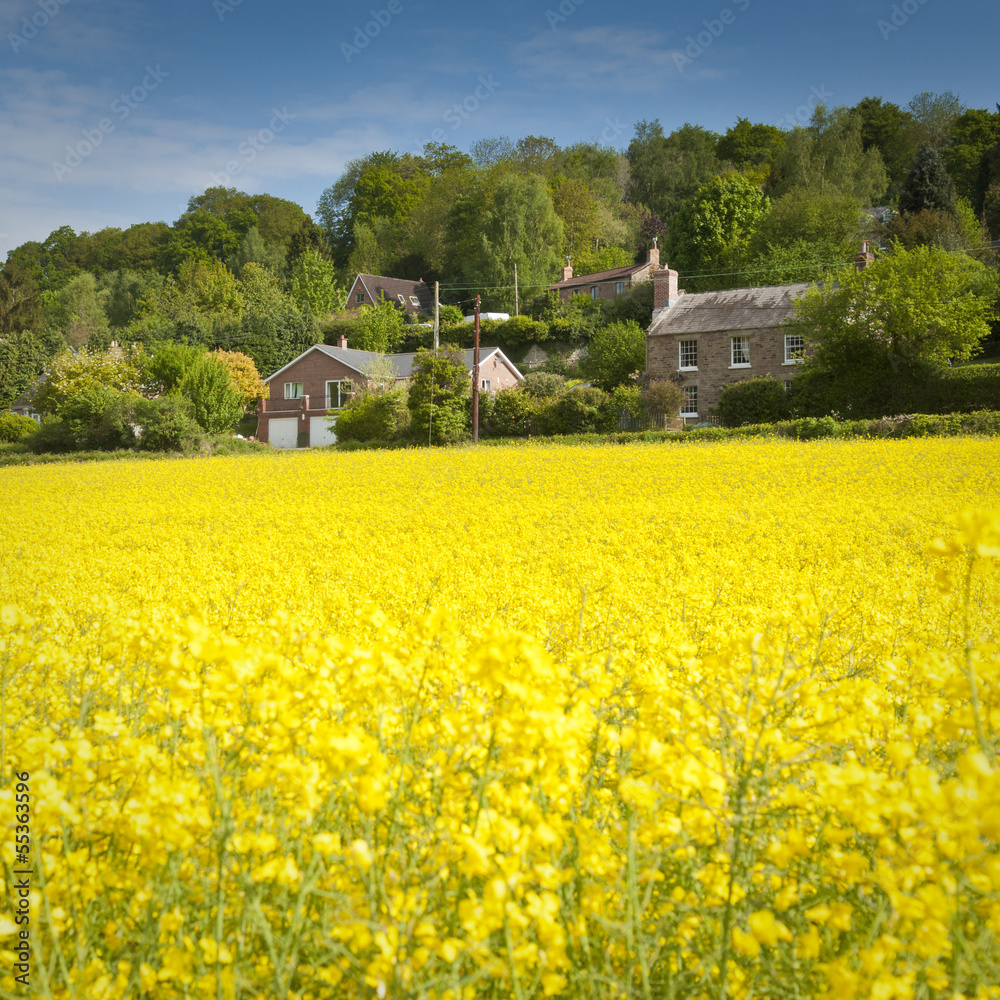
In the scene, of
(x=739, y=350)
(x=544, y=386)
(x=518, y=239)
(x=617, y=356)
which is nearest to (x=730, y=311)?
(x=739, y=350)

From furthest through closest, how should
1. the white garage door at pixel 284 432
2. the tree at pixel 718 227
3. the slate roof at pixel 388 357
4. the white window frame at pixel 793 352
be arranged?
the tree at pixel 718 227 → the white garage door at pixel 284 432 → the slate roof at pixel 388 357 → the white window frame at pixel 793 352

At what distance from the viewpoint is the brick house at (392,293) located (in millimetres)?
67250

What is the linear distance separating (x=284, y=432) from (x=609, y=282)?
26700mm

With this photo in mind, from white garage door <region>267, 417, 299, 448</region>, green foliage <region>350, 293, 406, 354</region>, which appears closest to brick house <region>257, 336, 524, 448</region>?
white garage door <region>267, 417, 299, 448</region>

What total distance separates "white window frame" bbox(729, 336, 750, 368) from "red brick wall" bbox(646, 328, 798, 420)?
119 millimetres

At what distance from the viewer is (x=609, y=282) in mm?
54875

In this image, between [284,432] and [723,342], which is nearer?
[723,342]

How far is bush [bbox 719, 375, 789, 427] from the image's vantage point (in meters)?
31.2

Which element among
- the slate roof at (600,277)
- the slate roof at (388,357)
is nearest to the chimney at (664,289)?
the slate roof at (388,357)

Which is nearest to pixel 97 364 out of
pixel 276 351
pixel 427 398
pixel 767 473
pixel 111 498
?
pixel 276 351

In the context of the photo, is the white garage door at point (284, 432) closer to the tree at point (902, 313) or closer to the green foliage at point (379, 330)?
the green foliage at point (379, 330)

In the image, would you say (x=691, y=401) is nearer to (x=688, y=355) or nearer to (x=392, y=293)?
(x=688, y=355)

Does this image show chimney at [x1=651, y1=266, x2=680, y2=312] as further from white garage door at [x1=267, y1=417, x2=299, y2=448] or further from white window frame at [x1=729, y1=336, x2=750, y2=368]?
white garage door at [x1=267, y1=417, x2=299, y2=448]

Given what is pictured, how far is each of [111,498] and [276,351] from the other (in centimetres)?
4099
